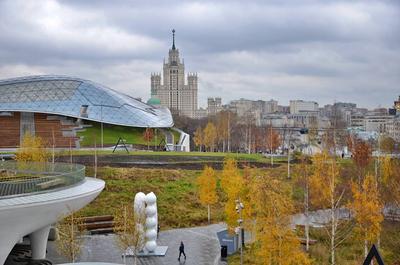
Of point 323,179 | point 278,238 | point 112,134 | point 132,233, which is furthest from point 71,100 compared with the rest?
point 278,238

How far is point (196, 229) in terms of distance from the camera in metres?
26.4

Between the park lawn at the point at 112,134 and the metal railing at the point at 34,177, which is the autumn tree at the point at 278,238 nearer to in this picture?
the metal railing at the point at 34,177

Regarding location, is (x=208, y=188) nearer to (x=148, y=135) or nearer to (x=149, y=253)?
(x=149, y=253)

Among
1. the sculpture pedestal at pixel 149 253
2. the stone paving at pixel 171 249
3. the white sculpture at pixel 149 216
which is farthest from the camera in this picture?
the white sculpture at pixel 149 216

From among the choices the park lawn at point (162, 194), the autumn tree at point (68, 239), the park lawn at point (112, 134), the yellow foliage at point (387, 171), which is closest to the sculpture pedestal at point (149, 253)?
the autumn tree at point (68, 239)

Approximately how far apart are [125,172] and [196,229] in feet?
30.0

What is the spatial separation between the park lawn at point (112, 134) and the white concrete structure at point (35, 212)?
36.5 meters

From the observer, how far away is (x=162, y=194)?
102 ft

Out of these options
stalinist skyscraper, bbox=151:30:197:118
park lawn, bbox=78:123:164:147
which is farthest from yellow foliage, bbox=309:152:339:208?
stalinist skyscraper, bbox=151:30:197:118

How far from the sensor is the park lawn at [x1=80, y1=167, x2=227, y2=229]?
28.0m

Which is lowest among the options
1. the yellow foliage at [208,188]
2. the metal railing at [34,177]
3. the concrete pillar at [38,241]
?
the concrete pillar at [38,241]

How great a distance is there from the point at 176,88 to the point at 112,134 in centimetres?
12475

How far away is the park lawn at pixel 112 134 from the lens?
183 feet

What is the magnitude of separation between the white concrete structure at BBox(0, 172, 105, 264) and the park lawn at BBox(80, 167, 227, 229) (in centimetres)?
894
